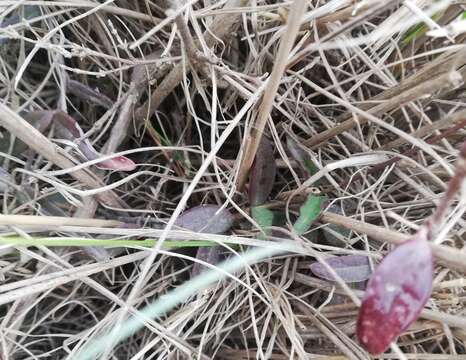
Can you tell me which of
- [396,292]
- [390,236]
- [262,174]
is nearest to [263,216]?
[262,174]

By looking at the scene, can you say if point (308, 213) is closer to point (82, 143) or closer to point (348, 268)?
point (348, 268)

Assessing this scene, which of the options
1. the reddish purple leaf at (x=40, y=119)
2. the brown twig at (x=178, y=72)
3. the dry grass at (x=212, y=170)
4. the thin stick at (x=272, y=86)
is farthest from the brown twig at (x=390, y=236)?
the reddish purple leaf at (x=40, y=119)

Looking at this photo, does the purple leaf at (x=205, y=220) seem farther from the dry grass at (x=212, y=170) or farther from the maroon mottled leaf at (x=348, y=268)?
the maroon mottled leaf at (x=348, y=268)

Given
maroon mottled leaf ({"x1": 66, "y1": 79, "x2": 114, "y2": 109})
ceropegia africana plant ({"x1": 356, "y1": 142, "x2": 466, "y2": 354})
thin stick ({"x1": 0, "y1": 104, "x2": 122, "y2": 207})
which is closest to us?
ceropegia africana plant ({"x1": 356, "y1": 142, "x2": 466, "y2": 354})

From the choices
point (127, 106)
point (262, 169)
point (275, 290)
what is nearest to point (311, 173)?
point (262, 169)

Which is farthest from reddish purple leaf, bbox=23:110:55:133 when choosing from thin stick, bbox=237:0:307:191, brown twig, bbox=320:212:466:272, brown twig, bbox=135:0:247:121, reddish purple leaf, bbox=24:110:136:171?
brown twig, bbox=320:212:466:272

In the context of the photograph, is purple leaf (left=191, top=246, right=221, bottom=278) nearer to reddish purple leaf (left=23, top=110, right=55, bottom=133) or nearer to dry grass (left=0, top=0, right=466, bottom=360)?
dry grass (left=0, top=0, right=466, bottom=360)

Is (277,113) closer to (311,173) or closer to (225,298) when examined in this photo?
(311,173)
